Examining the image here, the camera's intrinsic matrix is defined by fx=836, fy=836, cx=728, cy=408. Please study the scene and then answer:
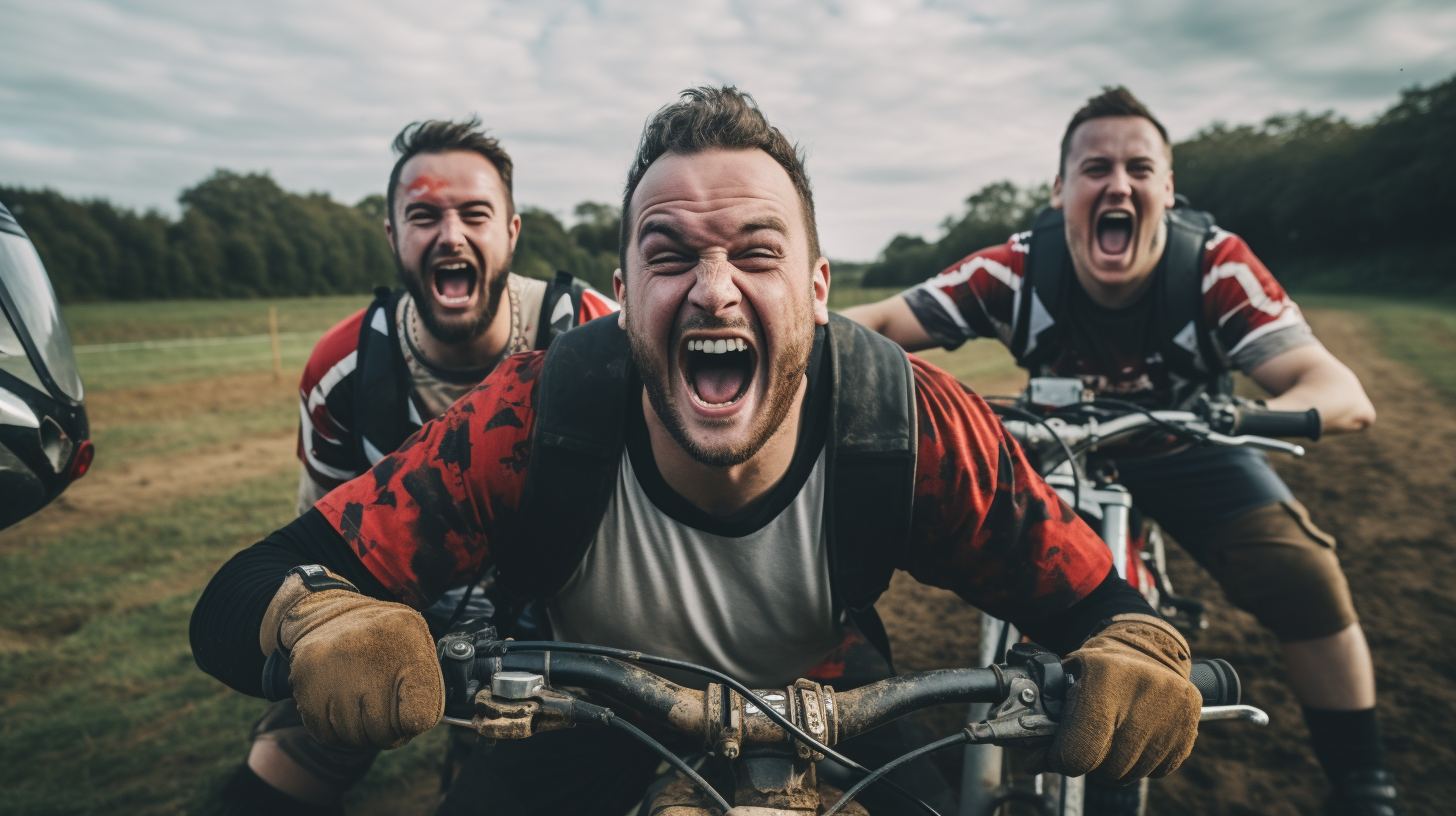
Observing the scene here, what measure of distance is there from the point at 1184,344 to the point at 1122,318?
25 cm

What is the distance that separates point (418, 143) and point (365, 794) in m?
2.70

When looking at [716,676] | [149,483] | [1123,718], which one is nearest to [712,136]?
[716,676]

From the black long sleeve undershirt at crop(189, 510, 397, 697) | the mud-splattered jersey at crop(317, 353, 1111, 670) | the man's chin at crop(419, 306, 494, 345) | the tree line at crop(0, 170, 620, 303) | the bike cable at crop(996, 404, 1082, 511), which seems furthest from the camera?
the tree line at crop(0, 170, 620, 303)

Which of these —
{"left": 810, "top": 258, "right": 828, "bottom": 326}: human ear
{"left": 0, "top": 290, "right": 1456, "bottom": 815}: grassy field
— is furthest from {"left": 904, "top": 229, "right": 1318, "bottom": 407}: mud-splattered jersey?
{"left": 0, "top": 290, "right": 1456, "bottom": 815}: grassy field

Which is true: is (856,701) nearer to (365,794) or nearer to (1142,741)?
(1142,741)

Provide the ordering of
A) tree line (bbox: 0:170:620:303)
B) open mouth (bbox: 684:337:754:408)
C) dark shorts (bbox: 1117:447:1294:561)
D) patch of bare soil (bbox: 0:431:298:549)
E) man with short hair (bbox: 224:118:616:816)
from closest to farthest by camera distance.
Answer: open mouth (bbox: 684:337:754:408)
dark shorts (bbox: 1117:447:1294:561)
man with short hair (bbox: 224:118:616:816)
patch of bare soil (bbox: 0:431:298:549)
tree line (bbox: 0:170:620:303)

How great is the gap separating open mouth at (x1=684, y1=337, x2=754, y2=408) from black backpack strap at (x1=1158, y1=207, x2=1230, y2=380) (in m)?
2.06

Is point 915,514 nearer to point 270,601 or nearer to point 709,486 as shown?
point 709,486

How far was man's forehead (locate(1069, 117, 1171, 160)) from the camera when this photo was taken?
3.47 m

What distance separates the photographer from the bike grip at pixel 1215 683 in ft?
4.92

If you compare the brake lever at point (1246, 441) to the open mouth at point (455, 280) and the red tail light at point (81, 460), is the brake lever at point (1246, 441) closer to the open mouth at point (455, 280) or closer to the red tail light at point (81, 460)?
the open mouth at point (455, 280)

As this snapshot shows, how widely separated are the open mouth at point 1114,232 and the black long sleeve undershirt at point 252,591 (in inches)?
118

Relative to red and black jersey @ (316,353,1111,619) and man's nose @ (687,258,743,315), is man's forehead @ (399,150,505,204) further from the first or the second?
man's nose @ (687,258,743,315)

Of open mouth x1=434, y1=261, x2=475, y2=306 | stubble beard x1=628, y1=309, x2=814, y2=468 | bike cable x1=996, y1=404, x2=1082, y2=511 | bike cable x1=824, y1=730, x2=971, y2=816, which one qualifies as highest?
open mouth x1=434, y1=261, x2=475, y2=306
